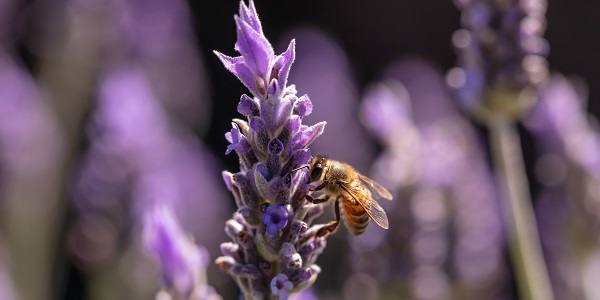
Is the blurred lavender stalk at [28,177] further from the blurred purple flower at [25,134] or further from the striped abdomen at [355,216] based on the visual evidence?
the striped abdomen at [355,216]

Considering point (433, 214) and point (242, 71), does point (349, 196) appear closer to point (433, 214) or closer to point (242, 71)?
point (242, 71)

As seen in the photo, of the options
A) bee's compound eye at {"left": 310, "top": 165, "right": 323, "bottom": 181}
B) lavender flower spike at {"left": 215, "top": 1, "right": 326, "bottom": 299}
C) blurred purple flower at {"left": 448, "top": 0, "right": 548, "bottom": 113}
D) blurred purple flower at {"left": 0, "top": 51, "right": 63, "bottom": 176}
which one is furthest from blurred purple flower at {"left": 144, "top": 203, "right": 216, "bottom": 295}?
blurred purple flower at {"left": 0, "top": 51, "right": 63, "bottom": 176}

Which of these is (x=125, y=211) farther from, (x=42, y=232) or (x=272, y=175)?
(x=272, y=175)

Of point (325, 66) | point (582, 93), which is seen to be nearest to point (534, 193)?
point (582, 93)

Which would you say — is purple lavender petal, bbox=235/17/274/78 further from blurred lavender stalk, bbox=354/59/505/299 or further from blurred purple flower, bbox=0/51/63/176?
blurred purple flower, bbox=0/51/63/176

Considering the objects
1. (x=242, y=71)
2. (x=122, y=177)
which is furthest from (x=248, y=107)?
(x=122, y=177)

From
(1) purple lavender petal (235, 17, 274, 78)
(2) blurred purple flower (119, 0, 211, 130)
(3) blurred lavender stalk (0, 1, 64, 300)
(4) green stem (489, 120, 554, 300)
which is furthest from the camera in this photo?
(2) blurred purple flower (119, 0, 211, 130)
